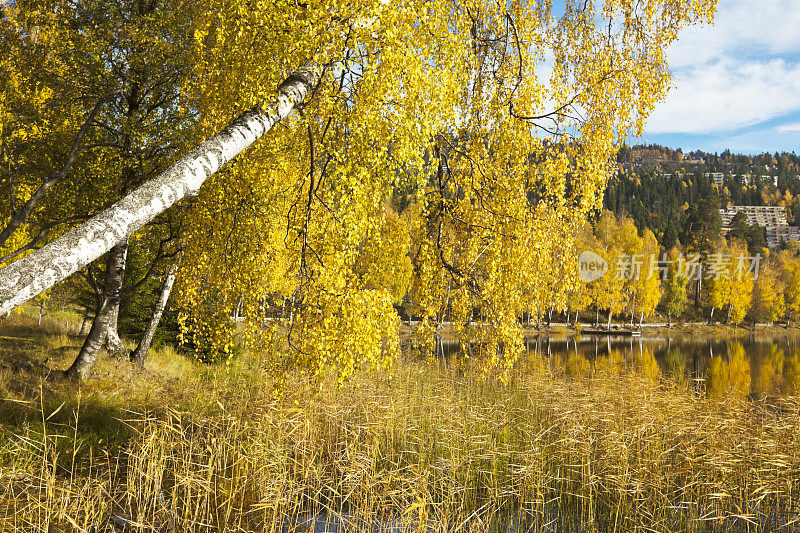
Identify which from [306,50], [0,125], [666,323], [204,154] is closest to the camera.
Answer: [204,154]

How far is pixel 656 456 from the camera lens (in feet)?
21.9

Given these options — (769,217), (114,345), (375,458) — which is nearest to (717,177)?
(769,217)

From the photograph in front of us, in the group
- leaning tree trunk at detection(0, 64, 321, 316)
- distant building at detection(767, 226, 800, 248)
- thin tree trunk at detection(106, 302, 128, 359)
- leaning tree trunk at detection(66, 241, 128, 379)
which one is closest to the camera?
leaning tree trunk at detection(0, 64, 321, 316)

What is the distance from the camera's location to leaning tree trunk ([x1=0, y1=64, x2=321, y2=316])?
8.89 ft

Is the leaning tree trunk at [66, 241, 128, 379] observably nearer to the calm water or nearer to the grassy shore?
the grassy shore

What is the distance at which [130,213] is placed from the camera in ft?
10.7

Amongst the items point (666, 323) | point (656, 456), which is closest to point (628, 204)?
point (666, 323)

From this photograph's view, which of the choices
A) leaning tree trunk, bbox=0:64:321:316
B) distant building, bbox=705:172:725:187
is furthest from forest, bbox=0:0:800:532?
distant building, bbox=705:172:725:187

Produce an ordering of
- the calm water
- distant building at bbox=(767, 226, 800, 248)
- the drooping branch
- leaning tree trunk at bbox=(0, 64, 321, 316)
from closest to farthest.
Result: leaning tree trunk at bbox=(0, 64, 321, 316), the drooping branch, the calm water, distant building at bbox=(767, 226, 800, 248)

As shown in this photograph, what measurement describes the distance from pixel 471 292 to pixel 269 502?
3420 mm

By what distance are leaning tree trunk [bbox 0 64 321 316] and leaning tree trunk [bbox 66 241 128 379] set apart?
6.13 metres

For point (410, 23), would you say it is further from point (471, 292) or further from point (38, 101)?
point (38, 101)

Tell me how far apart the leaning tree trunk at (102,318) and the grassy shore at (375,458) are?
0.35 meters

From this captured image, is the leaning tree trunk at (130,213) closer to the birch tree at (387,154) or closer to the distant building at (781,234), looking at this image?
the birch tree at (387,154)
